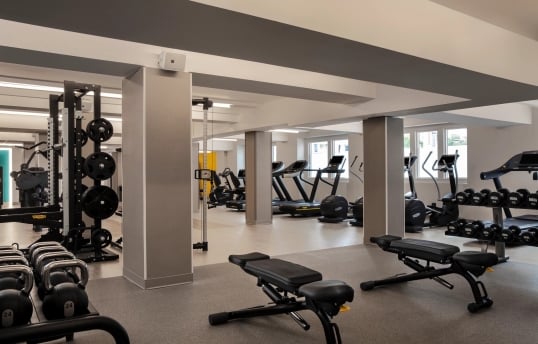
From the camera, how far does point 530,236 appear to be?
4.54 m

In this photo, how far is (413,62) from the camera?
11.1ft

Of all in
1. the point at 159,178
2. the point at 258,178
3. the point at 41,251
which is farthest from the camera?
the point at 258,178

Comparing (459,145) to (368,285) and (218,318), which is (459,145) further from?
(218,318)

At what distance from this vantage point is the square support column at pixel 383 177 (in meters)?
6.39

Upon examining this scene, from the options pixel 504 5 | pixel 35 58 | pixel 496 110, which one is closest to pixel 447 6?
pixel 504 5

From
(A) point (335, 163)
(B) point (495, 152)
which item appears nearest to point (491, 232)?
(B) point (495, 152)

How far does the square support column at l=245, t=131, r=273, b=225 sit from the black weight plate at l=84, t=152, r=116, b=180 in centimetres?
414

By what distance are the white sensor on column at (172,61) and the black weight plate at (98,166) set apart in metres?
1.87

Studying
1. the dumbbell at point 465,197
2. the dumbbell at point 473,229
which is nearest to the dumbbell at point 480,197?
the dumbbell at point 465,197

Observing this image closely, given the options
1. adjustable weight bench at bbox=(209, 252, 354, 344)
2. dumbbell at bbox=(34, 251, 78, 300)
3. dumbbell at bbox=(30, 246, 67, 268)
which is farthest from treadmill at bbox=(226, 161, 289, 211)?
dumbbell at bbox=(34, 251, 78, 300)

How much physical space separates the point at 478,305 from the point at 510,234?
1.82 m

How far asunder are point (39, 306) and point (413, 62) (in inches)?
122

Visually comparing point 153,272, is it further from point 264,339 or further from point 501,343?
point 501,343

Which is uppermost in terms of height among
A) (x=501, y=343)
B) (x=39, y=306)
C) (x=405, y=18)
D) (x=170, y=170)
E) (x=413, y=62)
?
(x=405, y=18)
